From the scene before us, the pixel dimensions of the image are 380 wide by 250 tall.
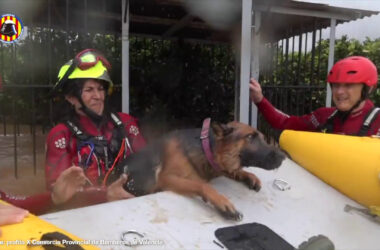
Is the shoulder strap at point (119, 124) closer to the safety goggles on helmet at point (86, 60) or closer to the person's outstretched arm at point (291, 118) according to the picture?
the safety goggles on helmet at point (86, 60)

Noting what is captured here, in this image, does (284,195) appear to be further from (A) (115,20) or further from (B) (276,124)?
(A) (115,20)

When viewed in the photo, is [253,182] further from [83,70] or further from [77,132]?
[83,70]

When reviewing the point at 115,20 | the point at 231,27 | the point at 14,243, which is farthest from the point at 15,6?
the point at 14,243

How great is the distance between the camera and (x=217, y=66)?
800 cm

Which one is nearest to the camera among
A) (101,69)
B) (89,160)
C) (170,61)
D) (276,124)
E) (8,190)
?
(89,160)

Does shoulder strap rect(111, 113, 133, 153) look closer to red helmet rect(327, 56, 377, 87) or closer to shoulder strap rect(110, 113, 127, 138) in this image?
shoulder strap rect(110, 113, 127, 138)

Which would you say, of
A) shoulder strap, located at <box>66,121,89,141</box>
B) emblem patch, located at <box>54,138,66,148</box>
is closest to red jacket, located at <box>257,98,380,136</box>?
shoulder strap, located at <box>66,121,89,141</box>

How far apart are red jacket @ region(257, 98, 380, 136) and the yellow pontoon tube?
50 centimetres

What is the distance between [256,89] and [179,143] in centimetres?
164

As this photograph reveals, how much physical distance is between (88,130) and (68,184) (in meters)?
0.69

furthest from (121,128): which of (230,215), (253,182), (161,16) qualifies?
(161,16)

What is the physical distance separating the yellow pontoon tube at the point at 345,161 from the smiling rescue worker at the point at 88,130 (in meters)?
1.27

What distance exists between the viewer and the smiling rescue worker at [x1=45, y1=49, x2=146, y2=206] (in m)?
2.46

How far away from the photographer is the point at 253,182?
7.10 ft
